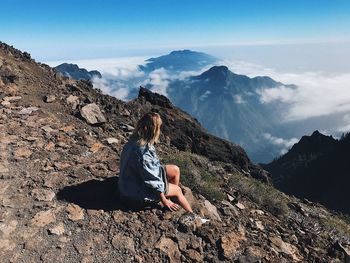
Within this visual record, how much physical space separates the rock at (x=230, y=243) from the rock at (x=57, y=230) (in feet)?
10.9

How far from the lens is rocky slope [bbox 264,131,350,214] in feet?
351

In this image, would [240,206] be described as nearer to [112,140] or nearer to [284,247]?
[284,247]

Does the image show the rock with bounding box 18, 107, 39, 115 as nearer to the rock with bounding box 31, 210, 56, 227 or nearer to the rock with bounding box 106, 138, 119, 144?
the rock with bounding box 106, 138, 119, 144

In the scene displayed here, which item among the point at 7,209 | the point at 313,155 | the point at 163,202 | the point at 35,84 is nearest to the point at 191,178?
the point at 163,202

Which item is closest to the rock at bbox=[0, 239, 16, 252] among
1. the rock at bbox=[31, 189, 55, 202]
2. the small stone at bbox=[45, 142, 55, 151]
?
the rock at bbox=[31, 189, 55, 202]

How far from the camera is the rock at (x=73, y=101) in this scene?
53.9 ft

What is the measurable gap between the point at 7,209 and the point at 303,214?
33.7ft

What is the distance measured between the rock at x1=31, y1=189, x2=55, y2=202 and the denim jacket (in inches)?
67.4

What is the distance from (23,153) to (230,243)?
20.5 feet

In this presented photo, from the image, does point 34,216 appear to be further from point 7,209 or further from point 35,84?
point 35,84

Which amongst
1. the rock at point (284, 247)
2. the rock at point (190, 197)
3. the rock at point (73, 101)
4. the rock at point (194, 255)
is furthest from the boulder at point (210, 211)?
the rock at point (73, 101)

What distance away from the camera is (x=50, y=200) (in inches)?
381

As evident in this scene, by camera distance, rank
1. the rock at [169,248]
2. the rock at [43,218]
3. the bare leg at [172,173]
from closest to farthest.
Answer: the rock at [169,248], the rock at [43,218], the bare leg at [172,173]

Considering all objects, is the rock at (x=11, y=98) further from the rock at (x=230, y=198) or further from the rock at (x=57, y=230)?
the rock at (x=230, y=198)
